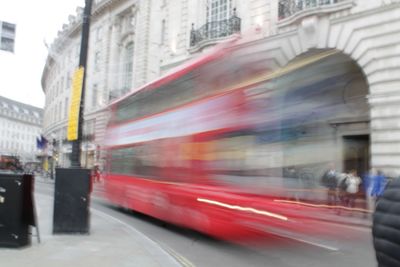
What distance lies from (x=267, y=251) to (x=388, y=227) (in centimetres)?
764

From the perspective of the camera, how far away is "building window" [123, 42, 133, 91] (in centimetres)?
4078

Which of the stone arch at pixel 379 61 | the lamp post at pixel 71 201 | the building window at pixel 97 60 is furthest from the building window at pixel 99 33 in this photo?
the lamp post at pixel 71 201

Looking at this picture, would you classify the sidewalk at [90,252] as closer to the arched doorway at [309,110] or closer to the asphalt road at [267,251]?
the asphalt road at [267,251]

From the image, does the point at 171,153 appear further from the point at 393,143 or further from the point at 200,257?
the point at 393,143

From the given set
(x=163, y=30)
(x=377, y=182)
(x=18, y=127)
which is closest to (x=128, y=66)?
(x=163, y=30)

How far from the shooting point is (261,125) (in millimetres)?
9148

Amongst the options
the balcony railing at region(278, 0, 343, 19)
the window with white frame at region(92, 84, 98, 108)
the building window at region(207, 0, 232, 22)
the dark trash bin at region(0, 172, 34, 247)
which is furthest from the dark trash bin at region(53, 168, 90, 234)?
the window with white frame at region(92, 84, 98, 108)

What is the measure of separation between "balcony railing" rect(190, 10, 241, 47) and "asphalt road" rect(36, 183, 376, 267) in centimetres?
1699

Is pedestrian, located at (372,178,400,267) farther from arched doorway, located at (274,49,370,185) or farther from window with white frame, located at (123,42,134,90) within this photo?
window with white frame, located at (123,42,134,90)

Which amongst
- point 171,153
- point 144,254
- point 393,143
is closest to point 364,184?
point 393,143

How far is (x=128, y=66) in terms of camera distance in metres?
42.1

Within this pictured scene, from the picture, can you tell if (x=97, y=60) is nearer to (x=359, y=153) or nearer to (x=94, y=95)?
(x=94, y=95)

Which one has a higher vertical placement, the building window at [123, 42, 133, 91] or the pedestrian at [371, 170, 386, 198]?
the building window at [123, 42, 133, 91]

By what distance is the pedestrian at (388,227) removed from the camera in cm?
219
